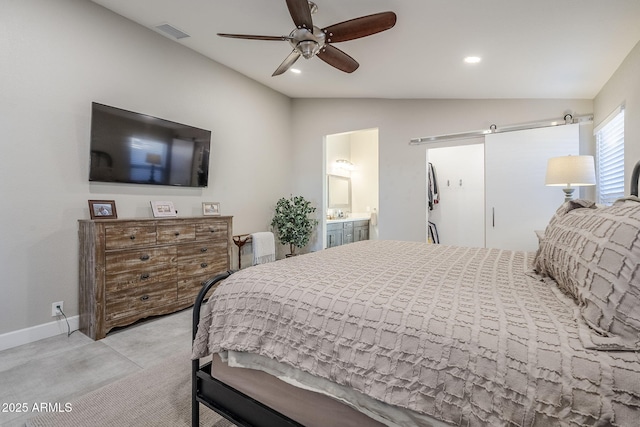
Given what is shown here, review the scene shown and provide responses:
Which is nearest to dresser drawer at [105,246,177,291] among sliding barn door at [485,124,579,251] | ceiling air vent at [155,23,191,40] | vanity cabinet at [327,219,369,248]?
ceiling air vent at [155,23,191,40]

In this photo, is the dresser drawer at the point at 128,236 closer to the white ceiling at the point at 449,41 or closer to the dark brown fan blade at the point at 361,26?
the white ceiling at the point at 449,41

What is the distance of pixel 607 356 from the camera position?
2.32 feet

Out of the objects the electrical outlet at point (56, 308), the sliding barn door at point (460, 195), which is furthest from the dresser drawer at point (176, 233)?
the sliding barn door at point (460, 195)

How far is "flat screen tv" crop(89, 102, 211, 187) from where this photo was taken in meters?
2.77

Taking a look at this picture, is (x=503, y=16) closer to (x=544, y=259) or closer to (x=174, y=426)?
(x=544, y=259)

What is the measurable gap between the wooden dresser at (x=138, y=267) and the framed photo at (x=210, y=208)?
18.0 inches

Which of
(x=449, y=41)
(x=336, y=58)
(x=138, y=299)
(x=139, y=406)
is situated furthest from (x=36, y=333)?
(x=449, y=41)

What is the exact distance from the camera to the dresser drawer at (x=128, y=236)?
2.53 metres

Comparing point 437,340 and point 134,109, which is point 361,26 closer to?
point 437,340

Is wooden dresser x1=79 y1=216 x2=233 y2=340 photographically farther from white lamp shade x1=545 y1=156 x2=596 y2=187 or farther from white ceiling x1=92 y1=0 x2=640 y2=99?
white lamp shade x1=545 y1=156 x2=596 y2=187

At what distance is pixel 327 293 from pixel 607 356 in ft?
2.66

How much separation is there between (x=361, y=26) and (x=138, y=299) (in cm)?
304

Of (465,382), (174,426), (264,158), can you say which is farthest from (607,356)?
(264,158)

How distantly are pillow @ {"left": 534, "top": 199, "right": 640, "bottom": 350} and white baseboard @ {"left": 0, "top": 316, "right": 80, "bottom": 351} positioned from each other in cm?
362
